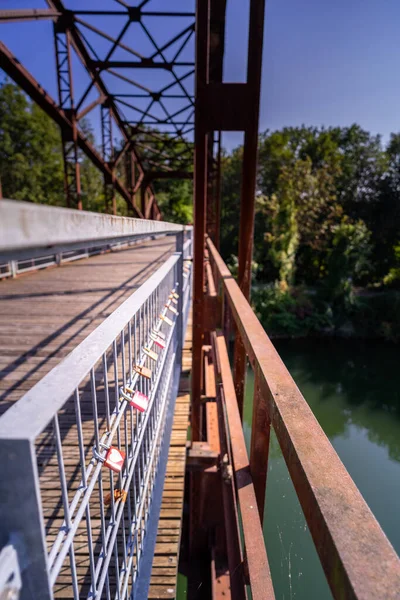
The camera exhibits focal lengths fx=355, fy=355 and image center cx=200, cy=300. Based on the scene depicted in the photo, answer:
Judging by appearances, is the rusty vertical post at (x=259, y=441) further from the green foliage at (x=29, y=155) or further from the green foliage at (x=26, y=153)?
Answer: the green foliage at (x=26, y=153)

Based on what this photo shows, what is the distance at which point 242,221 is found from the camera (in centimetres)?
373

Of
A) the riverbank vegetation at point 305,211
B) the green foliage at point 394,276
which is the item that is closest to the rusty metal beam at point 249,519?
the riverbank vegetation at point 305,211

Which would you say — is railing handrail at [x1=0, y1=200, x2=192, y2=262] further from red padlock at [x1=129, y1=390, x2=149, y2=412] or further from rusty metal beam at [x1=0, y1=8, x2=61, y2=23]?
rusty metal beam at [x1=0, y1=8, x2=61, y2=23]

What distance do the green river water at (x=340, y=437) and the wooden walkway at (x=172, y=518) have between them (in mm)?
1071

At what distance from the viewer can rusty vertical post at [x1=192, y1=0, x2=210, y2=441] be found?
321 centimetres

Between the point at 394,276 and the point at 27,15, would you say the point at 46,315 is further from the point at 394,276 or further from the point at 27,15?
the point at 394,276

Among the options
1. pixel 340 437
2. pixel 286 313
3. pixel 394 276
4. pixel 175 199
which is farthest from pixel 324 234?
pixel 340 437

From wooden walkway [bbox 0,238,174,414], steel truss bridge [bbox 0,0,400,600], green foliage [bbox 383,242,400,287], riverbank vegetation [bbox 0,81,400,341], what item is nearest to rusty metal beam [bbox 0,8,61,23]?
steel truss bridge [bbox 0,0,400,600]

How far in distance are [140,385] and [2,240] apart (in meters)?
1.56

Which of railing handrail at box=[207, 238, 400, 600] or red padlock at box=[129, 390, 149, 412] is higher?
railing handrail at box=[207, 238, 400, 600]

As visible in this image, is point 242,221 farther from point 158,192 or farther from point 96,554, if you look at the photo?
point 158,192

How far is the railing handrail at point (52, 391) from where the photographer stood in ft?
2.04

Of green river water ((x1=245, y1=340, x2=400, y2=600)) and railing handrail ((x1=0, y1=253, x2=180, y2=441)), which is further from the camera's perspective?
green river water ((x1=245, y1=340, x2=400, y2=600))

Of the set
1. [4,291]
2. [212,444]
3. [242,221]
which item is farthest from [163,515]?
[4,291]
